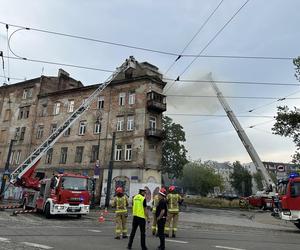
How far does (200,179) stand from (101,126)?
50952 millimetres

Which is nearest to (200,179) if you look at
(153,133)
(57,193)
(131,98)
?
(131,98)

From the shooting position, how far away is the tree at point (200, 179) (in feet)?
277

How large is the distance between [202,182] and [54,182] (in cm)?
6925

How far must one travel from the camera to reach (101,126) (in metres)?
39.7

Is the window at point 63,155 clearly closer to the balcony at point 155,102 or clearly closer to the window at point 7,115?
the balcony at point 155,102

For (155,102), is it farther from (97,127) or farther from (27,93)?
Result: (27,93)

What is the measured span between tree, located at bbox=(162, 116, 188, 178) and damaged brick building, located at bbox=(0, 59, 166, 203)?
52.1ft

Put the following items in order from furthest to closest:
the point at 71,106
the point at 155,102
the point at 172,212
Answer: the point at 71,106 → the point at 155,102 → the point at 172,212

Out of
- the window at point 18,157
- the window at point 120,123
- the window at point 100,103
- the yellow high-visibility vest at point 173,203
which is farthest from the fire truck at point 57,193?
the window at point 18,157

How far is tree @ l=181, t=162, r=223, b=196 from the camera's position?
84.5 m

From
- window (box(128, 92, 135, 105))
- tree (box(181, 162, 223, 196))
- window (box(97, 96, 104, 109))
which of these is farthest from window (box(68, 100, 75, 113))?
tree (box(181, 162, 223, 196))

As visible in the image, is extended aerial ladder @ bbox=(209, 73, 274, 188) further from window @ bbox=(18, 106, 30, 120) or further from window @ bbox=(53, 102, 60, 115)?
window @ bbox=(18, 106, 30, 120)

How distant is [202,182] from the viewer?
84.5m

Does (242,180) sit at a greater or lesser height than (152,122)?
lesser
